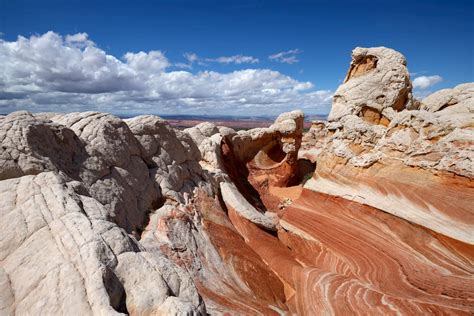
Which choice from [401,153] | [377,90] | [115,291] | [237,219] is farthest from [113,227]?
[377,90]

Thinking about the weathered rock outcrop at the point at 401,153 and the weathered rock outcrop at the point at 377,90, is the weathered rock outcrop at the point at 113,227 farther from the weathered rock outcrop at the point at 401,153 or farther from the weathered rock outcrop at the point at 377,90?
the weathered rock outcrop at the point at 377,90

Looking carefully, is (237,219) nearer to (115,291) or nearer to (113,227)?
(113,227)

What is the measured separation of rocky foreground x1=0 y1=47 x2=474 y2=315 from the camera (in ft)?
16.0

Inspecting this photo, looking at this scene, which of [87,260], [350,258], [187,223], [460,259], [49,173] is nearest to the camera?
[87,260]

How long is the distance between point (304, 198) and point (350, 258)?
13.0 feet

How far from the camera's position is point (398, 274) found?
8742 mm

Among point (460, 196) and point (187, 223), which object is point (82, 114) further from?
point (460, 196)

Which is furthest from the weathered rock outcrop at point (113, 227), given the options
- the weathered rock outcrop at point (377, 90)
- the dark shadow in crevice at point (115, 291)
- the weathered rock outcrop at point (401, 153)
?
the weathered rock outcrop at point (377, 90)

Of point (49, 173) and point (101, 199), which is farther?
point (101, 199)

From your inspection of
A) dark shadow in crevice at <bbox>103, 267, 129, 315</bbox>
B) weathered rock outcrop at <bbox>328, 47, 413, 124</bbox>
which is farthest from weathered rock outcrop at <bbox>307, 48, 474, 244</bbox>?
dark shadow in crevice at <bbox>103, 267, 129, 315</bbox>

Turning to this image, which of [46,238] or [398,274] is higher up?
[46,238]

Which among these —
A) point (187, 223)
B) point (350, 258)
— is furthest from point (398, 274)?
point (187, 223)

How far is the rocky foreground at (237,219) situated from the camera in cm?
486

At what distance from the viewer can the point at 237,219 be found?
12.1m
